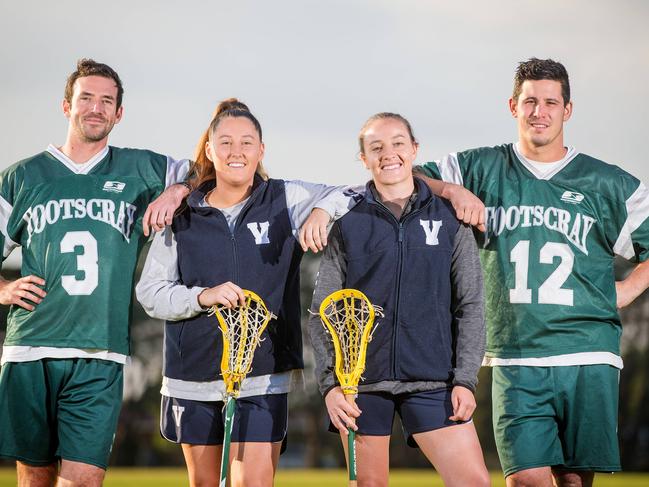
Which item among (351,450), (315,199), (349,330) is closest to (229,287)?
(349,330)

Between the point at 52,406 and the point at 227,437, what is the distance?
107cm

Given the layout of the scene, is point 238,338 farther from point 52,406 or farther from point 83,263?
point 52,406

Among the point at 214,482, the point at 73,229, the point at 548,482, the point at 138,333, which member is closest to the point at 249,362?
the point at 214,482

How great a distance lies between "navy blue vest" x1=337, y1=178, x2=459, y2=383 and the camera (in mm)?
3557

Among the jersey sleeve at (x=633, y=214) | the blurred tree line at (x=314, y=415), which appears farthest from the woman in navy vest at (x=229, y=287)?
the blurred tree line at (x=314, y=415)

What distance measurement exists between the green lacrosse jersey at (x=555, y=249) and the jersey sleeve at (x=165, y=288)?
1245 mm

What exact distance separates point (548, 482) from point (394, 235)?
1.31 metres

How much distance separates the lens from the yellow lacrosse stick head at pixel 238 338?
11.9 ft

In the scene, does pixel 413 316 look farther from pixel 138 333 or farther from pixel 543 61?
pixel 138 333

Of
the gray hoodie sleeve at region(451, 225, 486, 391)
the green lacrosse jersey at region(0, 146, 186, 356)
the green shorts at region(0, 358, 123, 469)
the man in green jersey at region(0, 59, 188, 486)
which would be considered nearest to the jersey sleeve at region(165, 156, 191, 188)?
the green lacrosse jersey at region(0, 146, 186, 356)

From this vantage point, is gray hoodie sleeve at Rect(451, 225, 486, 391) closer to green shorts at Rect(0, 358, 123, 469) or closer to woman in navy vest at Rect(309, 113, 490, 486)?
woman in navy vest at Rect(309, 113, 490, 486)

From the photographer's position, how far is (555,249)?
4109 millimetres

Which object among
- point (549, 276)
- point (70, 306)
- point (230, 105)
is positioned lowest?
point (70, 306)

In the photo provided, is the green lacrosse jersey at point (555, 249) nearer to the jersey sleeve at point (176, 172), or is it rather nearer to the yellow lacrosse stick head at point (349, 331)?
the yellow lacrosse stick head at point (349, 331)
